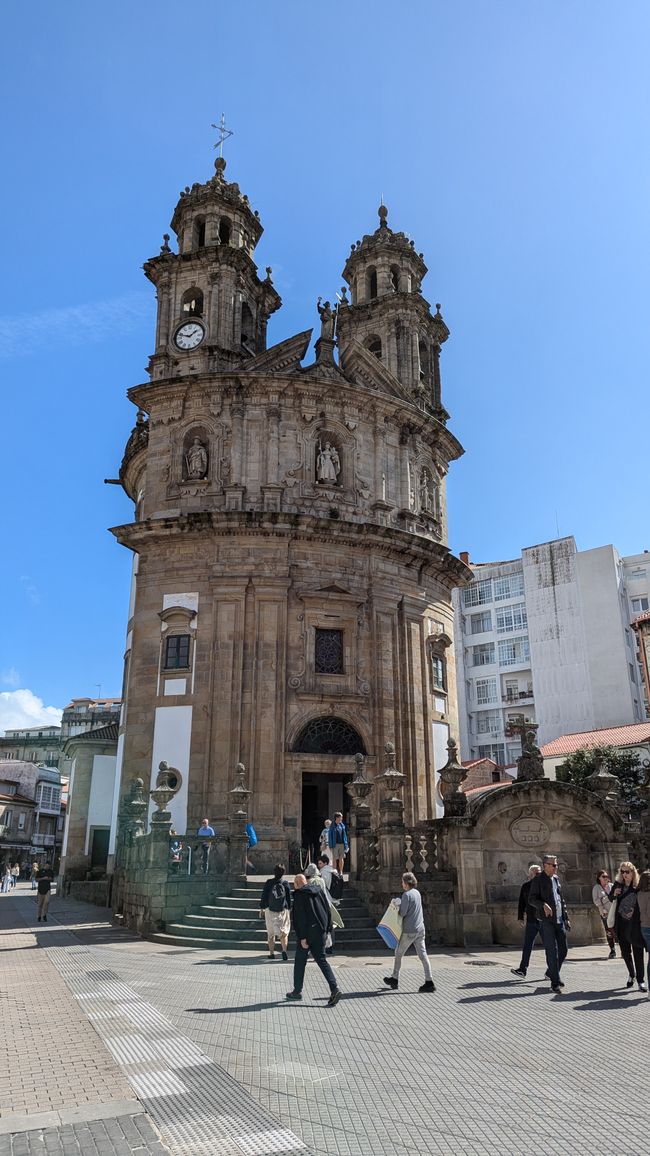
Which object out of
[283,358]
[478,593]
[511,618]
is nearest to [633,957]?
[283,358]

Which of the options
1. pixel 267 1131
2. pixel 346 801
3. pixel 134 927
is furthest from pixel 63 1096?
pixel 346 801

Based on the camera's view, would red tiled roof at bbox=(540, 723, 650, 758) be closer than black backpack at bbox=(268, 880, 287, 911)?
No

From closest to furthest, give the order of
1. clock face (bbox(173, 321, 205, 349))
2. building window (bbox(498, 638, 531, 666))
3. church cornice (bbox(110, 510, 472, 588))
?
church cornice (bbox(110, 510, 472, 588))
clock face (bbox(173, 321, 205, 349))
building window (bbox(498, 638, 531, 666))

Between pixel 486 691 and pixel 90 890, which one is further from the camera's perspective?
pixel 486 691

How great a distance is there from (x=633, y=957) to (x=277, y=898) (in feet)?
19.8

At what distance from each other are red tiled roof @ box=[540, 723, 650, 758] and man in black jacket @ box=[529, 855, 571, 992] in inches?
1288

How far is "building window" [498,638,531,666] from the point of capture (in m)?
59.4

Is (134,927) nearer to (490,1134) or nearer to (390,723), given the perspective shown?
(390,723)

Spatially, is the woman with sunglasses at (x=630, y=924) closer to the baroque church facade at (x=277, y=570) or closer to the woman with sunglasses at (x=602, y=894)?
the woman with sunglasses at (x=602, y=894)

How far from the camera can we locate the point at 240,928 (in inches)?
652

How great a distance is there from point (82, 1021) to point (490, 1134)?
562cm

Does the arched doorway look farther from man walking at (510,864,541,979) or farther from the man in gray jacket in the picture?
the man in gray jacket

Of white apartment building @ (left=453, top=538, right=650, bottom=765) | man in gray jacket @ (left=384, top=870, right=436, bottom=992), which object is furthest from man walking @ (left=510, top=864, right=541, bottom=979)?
white apartment building @ (left=453, top=538, right=650, bottom=765)

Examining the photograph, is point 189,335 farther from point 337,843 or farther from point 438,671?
point 337,843
